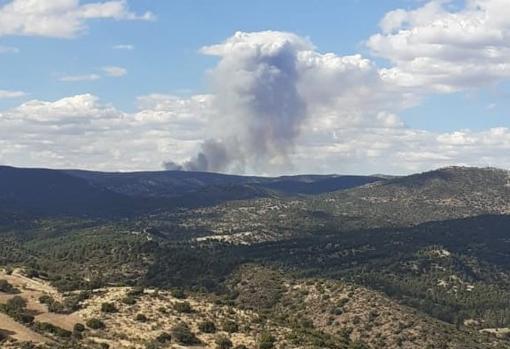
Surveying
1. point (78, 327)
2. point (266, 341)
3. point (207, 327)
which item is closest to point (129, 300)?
point (78, 327)

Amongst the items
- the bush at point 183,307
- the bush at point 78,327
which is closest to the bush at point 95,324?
the bush at point 78,327

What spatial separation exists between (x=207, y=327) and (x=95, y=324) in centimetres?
1070

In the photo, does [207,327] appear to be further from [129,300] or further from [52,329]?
[52,329]

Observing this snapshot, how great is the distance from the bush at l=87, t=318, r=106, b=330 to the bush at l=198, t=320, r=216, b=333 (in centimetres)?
A: 926

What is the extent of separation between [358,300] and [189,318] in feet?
191

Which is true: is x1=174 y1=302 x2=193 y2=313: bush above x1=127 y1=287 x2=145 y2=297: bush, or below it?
below

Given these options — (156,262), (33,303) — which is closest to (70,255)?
(156,262)

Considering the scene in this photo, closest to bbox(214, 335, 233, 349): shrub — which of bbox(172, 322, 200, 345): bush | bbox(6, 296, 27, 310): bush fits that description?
bbox(172, 322, 200, 345): bush

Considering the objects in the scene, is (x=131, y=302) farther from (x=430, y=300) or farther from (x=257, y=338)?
(x=430, y=300)

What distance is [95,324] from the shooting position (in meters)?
64.9

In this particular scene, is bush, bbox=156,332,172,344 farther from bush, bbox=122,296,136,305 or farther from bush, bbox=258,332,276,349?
bush, bbox=122,296,136,305

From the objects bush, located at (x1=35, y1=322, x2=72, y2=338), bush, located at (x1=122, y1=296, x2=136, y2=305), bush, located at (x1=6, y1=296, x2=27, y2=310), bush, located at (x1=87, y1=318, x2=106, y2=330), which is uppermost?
bush, located at (x1=6, y1=296, x2=27, y2=310)

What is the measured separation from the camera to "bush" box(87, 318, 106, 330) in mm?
64750

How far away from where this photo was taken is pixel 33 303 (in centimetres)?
7025
